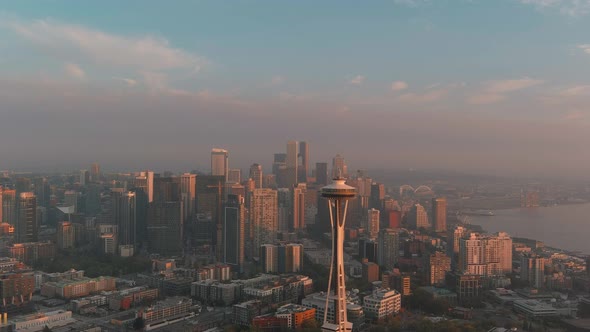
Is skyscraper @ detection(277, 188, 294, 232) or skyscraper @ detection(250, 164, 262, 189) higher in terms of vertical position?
skyscraper @ detection(250, 164, 262, 189)

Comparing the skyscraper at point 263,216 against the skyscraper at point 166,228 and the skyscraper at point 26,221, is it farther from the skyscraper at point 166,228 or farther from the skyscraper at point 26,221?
the skyscraper at point 26,221

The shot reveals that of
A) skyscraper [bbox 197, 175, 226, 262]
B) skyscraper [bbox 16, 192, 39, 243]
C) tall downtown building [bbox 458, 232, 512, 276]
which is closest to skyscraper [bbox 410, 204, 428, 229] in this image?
tall downtown building [bbox 458, 232, 512, 276]

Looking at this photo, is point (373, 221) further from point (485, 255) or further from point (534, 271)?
point (534, 271)

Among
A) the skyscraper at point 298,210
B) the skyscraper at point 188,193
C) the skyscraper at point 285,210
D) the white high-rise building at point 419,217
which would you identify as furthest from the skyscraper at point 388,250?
the skyscraper at point 188,193

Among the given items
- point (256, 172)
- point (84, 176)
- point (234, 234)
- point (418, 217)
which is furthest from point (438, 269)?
point (84, 176)

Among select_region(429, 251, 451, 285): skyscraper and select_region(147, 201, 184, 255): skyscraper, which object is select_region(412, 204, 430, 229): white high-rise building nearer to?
select_region(429, 251, 451, 285): skyscraper
